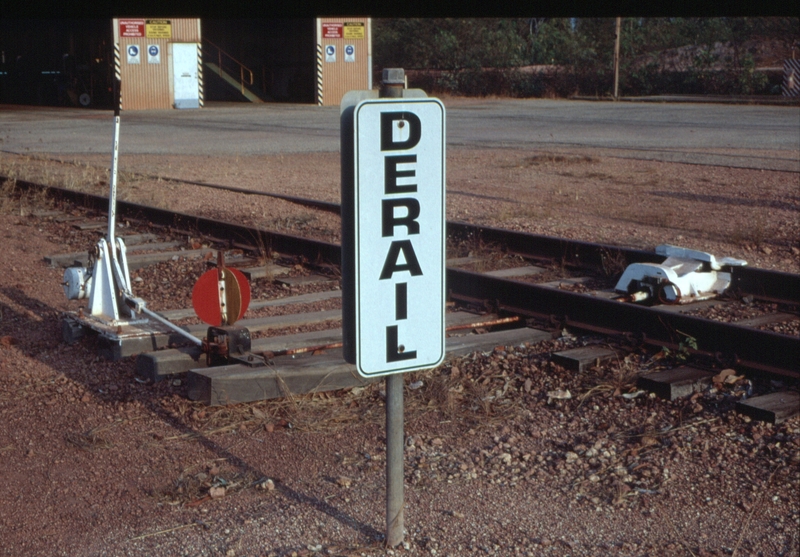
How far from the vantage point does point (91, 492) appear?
161 inches

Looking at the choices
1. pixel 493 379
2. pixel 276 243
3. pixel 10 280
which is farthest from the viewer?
pixel 276 243

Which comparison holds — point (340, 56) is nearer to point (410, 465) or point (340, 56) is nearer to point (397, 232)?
point (410, 465)

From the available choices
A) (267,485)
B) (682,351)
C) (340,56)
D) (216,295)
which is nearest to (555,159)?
(682,351)

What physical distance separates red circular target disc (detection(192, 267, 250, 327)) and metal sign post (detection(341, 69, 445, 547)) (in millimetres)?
1869

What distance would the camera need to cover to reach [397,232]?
334 cm

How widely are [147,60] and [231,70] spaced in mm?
9840

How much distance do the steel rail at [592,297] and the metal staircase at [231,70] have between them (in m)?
35.0

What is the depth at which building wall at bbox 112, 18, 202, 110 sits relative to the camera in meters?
36.4

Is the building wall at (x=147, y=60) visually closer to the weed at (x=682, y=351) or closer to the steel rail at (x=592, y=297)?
the steel rail at (x=592, y=297)

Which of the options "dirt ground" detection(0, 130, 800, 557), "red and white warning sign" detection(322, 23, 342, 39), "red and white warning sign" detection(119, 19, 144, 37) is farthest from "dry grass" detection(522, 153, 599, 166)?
"red and white warning sign" detection(322, 23, 342, 39)

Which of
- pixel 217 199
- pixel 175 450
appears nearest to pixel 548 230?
pixel 217 199

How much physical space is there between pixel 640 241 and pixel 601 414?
4893 millimetres

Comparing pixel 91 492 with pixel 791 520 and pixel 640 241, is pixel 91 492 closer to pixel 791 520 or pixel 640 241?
pixel 791 520

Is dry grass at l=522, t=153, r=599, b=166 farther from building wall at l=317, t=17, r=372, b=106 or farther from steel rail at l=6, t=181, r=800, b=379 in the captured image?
building wall at l=317, t=17, r=372, b=106
